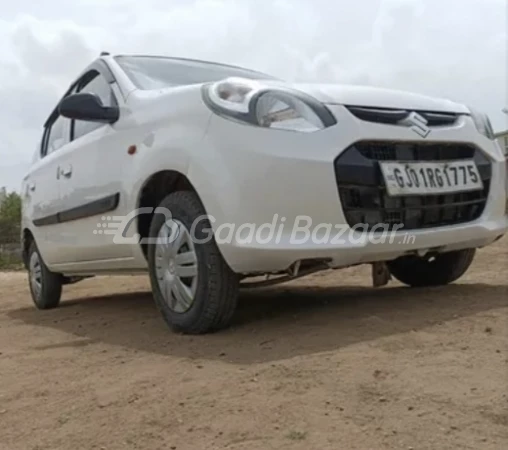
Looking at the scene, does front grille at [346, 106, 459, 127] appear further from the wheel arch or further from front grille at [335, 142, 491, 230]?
the wheel arch

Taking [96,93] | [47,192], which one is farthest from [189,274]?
[47,192]

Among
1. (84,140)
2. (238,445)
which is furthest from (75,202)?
(238,445)

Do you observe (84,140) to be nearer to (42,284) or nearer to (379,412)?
(42,284)

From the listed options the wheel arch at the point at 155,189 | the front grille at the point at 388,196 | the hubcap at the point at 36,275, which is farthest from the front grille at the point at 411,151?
the hubcap at the point at 36,275

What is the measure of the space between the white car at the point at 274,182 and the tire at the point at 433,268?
22.0 inches

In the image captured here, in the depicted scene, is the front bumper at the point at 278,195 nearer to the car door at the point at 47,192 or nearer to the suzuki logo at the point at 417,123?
the suzuki logo at the point at 417,123

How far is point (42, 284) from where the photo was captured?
544 centimetres

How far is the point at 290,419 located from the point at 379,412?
0.86 feet

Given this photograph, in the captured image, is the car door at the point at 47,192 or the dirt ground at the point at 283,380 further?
the car door at the point at 47,192

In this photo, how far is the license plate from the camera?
3.02 m

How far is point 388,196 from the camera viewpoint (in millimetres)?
3020

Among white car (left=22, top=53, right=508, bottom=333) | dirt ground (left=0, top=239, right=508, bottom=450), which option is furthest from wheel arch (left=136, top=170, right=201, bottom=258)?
dirt ground (left=0, top=239, right=508, bottom=450)

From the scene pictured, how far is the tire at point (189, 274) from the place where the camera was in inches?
119

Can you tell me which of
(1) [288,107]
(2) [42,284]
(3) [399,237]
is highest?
(1) [288,107]
